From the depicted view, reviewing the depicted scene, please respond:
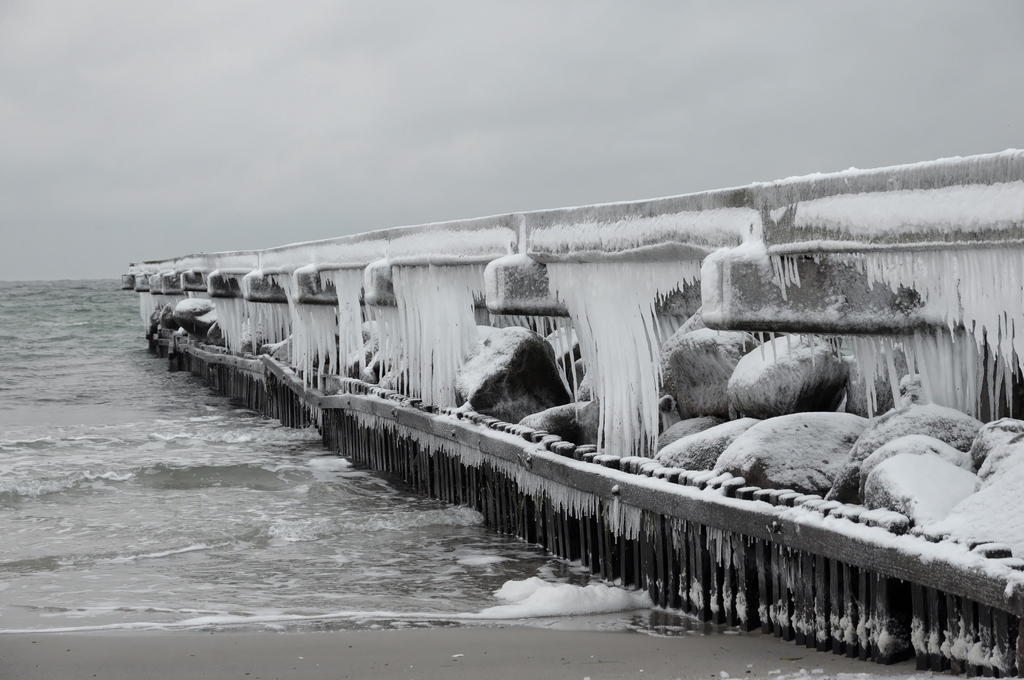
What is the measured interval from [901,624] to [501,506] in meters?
4.12

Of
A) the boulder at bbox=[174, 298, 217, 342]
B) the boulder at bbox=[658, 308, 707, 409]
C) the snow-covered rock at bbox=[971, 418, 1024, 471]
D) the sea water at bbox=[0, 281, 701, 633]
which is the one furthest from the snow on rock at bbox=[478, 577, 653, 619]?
the boulder at bbox=[174, 298, 217, 342]

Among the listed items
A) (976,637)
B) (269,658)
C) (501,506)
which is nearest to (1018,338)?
(976,637)

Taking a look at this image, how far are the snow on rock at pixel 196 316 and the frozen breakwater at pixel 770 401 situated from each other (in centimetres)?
1723

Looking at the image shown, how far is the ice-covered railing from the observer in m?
4.31

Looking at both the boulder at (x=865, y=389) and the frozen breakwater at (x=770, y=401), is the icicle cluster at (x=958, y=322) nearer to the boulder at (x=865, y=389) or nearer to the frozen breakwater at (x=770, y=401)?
the frozen breakwater at (x=770, y=401)

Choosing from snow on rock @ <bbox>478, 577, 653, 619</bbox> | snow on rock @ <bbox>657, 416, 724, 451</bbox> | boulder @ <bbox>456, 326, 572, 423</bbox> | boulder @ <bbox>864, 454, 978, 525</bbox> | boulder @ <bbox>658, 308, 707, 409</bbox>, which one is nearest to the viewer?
boulder @ <bbox>864, 454, 978, 525</bbox>

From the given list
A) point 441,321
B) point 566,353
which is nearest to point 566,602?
point 441,321

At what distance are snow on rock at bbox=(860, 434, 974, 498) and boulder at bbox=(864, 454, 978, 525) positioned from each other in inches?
4.9

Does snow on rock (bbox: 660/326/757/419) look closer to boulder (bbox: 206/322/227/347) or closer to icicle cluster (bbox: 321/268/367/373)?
icicle cluster (bbox: 321/268/367/373)

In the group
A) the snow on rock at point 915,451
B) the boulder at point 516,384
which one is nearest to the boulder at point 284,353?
the boulder at point 516,384

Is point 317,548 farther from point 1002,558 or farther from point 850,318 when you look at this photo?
point 1002,558

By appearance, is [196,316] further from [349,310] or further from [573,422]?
[573,422]

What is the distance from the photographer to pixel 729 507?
16.6 ft

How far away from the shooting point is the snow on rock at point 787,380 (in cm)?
654
